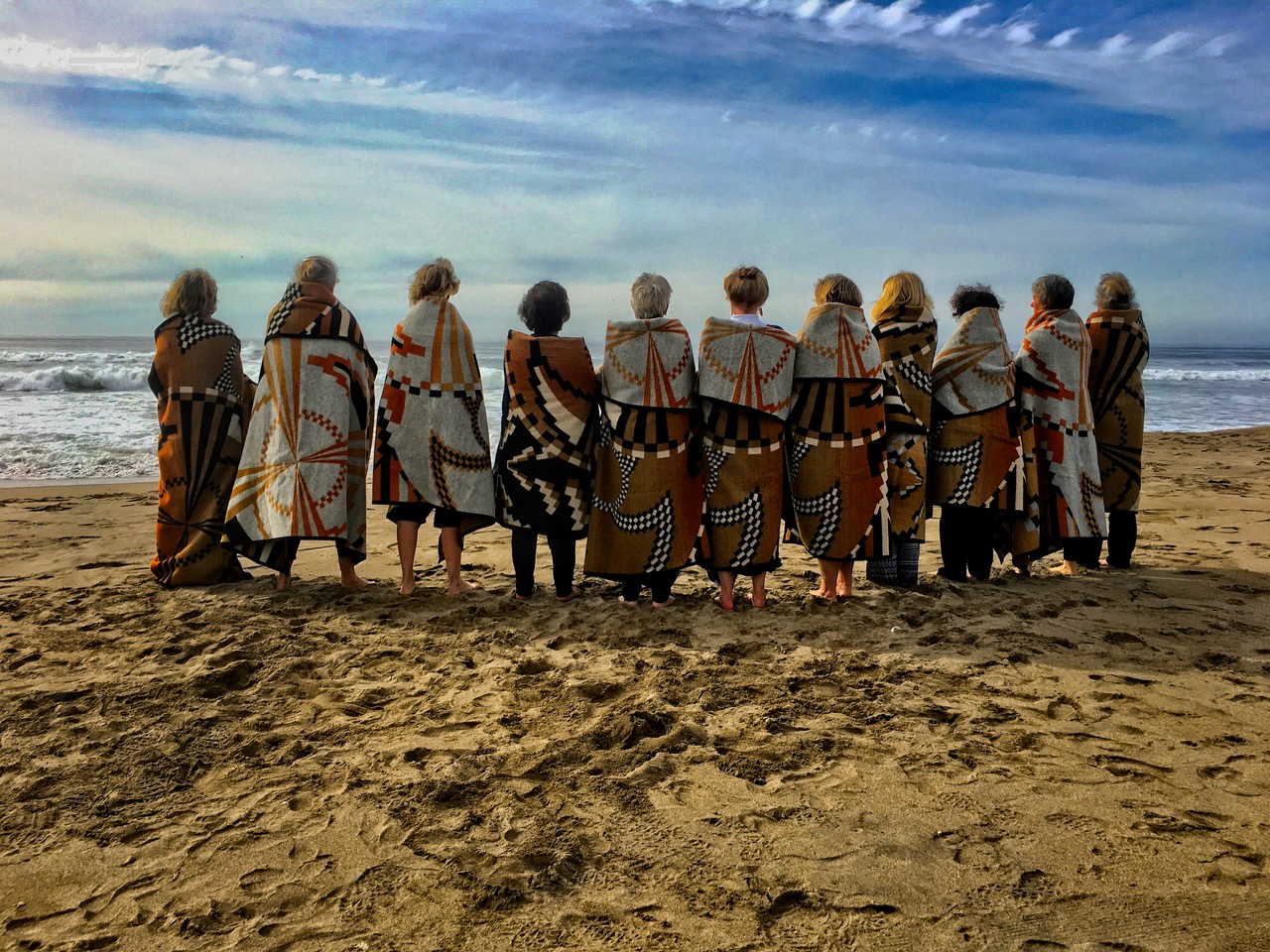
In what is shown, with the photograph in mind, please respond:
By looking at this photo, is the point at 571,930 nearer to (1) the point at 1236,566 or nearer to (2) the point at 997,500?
(2) the point at 997,500

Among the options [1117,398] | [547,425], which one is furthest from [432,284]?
[1117,398]

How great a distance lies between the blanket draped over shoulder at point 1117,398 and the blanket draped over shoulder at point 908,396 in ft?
4.72

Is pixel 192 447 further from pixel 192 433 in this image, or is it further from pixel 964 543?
pixel 964 543

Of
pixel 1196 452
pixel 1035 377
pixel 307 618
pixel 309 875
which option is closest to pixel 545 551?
pixel 307 618

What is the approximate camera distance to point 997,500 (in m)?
4.98

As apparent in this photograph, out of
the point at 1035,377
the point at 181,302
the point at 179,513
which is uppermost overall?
the point at 181,302

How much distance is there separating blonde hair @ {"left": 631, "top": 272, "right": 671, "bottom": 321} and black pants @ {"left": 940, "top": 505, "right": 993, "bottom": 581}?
2.20 metres

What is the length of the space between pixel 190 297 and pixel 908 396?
424cm

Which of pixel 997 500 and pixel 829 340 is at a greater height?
pixel 829 340

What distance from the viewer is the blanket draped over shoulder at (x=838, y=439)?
436cm

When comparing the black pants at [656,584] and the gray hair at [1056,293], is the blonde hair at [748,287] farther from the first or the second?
the gray hair at [1056,293]

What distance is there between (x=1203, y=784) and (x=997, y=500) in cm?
241

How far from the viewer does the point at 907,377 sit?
15.7 feet

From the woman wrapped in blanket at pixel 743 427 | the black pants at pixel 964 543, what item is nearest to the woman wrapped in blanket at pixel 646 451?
the woman wrapped in blanket at pixel 743 427
